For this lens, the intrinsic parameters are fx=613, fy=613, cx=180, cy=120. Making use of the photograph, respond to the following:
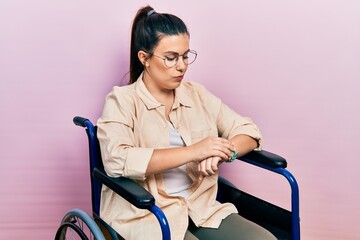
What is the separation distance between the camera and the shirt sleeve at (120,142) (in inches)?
70.0

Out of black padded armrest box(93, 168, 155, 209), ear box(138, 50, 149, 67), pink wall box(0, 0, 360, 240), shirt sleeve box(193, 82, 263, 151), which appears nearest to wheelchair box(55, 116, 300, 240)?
black padded armrest box(93, 168, 155, 209)

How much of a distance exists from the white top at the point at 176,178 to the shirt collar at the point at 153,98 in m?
0.09

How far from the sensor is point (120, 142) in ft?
5.99

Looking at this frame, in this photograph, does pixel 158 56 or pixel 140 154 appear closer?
pixel 140 154

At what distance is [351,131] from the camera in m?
2.46

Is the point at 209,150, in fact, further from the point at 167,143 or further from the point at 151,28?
the point at 151,28

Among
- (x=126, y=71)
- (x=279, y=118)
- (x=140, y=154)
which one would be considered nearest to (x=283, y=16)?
(x=279, y=118)

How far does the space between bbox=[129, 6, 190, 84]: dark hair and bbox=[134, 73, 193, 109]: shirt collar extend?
12 centimetres

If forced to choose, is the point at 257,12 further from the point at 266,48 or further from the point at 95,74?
the point at 95,74

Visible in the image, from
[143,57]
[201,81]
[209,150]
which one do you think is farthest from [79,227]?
[201,81]

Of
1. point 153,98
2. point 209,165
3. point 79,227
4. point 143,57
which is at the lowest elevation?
point 79,227

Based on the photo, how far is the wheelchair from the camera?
1.76 metres

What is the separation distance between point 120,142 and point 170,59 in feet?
1.01

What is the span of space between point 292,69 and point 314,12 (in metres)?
0.23
